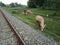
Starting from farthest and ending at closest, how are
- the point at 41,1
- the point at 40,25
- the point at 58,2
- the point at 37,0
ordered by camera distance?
the point at 37,0
the point at 41,1
the point at 58,2
the point at 40,25

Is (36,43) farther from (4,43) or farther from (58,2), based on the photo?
(58,2)

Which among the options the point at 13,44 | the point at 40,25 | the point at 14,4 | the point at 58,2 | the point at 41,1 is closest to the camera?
the point at 13,44

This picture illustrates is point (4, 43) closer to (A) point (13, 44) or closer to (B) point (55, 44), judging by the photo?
(A) point (13, 44)

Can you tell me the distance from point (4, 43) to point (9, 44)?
42 cm

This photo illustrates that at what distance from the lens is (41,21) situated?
14.3 m

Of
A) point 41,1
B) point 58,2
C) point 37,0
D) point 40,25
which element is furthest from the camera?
point 37,0

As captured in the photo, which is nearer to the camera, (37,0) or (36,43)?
(36,43)

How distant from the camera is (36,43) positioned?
9.01 m

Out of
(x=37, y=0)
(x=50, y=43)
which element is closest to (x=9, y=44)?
(x=50, y=43)

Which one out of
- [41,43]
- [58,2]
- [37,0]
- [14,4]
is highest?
[41,43]

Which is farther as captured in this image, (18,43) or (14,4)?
(14,4)

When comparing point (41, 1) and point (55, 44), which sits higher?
point (55, 44)

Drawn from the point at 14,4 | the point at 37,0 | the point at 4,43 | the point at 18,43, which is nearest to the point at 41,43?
the point at 18,43

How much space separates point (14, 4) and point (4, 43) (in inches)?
6289
